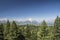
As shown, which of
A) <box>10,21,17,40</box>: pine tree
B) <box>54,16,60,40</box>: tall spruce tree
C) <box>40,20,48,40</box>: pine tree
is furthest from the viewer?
<box>40,20,48,40</box>: pine tree

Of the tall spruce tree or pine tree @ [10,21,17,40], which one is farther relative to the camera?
the tall spruce tree

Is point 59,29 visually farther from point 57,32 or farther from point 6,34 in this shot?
point 6,34

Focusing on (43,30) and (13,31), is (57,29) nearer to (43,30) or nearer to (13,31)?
(43,30)

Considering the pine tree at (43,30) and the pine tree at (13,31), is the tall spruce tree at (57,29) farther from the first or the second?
the pine tree at (13,31)

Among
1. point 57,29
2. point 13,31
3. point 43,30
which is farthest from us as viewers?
point 43,30

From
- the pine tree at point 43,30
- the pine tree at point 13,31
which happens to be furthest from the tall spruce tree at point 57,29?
the pine tree at point 13,31

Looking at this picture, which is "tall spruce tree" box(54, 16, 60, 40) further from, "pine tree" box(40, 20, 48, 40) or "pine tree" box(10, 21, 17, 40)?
"pine tree" box(10, 21, 17, 40)

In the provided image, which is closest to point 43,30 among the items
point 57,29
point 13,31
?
point 57,29

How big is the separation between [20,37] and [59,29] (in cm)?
887

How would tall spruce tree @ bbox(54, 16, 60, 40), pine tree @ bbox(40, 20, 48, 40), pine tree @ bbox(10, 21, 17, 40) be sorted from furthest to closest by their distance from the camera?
pine tree @ bbox(40, 20, 48, 40) < tall spruce tree @ bbox(54, 16, 60, 40) < pine tree @ bbox(10, 21, 17, 40)

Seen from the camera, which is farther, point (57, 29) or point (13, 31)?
point (57, 29)

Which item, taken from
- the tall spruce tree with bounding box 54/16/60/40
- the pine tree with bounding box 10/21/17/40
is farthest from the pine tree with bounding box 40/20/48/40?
the pine tree with bounding box 10/21/17/40

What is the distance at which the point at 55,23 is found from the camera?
49219 mm

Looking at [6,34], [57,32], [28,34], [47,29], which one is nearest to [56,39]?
[57,32]
